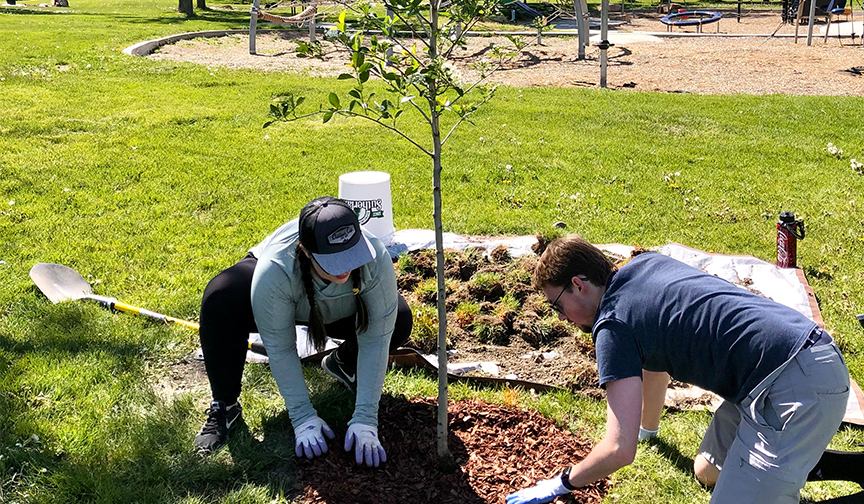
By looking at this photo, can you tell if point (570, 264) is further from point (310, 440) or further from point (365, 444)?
point (310, 440)

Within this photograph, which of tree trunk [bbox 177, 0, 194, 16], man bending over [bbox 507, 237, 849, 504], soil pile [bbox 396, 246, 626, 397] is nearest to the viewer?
man bending over [bbox 507, 237, 849, 504]

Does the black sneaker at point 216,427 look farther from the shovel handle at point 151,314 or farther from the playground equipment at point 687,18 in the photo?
the playground equipment at point 687,18

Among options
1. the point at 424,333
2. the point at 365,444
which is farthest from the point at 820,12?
the point at 365,444

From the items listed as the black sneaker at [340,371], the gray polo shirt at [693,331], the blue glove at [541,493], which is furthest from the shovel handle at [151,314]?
the gray polo shirt at [693,331]

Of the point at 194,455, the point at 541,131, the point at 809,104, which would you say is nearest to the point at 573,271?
the point at 194,455

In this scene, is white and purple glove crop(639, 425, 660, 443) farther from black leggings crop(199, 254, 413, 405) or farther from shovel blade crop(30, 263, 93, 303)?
shovel blade crop(30, 263, 93, 303)

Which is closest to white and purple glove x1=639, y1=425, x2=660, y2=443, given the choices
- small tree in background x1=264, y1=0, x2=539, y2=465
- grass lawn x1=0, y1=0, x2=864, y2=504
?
grass lawn x1=0, y1=0, x2=864, y2=504

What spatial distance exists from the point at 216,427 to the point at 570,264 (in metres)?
1.70

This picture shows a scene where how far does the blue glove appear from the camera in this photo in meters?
2.53

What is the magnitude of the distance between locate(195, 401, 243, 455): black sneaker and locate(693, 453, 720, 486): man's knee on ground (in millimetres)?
1904

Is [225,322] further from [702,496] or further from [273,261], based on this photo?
[702,496]

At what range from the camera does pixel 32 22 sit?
62.8ft

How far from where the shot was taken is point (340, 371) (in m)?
3.57

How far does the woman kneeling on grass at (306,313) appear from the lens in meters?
2.64
